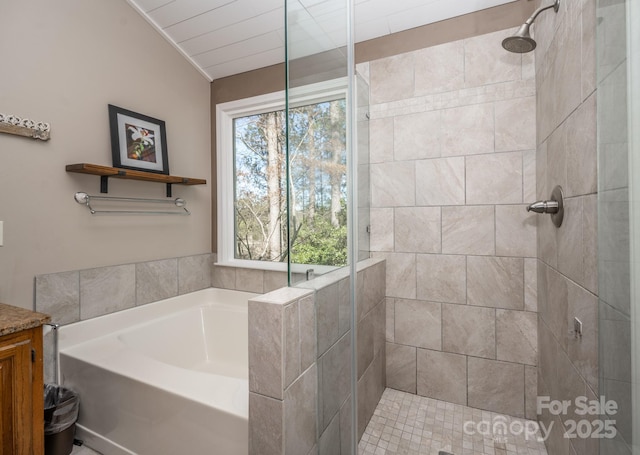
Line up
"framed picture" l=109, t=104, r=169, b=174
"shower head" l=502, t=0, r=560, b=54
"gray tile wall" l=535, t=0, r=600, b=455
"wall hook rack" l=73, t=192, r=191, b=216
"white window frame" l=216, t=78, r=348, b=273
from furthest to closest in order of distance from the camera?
"white window frame" l=216, t=78, r=348, b=273
"framed picture" l=109, t=104, r=169, b=174
"wall hook rack" l=73, t=192, r=191, b=216
"shower head" l=502, t=0, r=560, b=54
"gray tile wall" l=535, t=0, r=600, b=455

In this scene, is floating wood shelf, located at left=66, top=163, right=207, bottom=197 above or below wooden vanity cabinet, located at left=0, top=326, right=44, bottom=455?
above

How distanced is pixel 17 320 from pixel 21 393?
28 cm

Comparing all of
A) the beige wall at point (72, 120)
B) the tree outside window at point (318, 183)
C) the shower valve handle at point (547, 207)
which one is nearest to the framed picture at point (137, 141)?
the beige wall at point (72, 120)

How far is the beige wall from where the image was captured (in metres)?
1.58

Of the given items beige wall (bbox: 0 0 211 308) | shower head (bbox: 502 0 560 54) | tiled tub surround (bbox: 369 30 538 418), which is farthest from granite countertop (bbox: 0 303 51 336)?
shower head (bbox: 502 0 560 54)

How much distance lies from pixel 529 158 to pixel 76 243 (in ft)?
8.68

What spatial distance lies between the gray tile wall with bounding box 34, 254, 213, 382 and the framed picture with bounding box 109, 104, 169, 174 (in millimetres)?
692

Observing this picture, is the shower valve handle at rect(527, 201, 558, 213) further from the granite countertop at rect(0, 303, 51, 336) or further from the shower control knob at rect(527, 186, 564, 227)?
the granite countertop at rect(0, 303, 51, 336)

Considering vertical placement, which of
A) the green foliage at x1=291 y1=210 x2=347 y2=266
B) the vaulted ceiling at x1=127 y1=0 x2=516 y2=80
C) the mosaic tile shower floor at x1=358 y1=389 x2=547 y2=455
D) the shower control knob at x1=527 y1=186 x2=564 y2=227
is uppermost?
the vaulted ceiling at x1=127 y1=0 x2=516 y2=80

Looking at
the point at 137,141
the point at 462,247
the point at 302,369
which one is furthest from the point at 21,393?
the point at 462,247

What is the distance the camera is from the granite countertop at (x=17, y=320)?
1166 mm

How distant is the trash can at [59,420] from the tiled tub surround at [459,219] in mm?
1776

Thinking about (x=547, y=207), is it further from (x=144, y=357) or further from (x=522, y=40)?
(x=144, y=357)

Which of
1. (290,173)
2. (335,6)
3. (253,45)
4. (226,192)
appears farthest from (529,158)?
(226,192)
